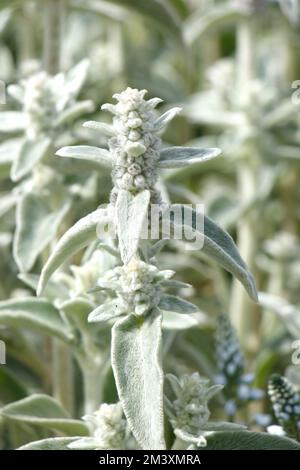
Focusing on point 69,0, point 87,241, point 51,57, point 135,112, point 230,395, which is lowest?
point 230,395

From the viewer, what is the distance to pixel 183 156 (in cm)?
127

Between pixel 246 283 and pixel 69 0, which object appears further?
pixel 69 0

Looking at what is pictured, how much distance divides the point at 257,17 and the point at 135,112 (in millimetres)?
1101

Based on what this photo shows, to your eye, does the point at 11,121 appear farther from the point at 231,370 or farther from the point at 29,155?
the point at 231,370

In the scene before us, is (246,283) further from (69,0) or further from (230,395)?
(69,0)

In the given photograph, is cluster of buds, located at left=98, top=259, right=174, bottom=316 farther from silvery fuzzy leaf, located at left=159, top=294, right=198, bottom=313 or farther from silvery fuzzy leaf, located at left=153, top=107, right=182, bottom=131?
silvery fuzzy leaf, located at left=153, top=107, right=182, bottom=131

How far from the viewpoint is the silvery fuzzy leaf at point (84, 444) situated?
4.13ft

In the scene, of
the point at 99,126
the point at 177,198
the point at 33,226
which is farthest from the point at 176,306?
the point at 177,198

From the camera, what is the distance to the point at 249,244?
2131 millimetres

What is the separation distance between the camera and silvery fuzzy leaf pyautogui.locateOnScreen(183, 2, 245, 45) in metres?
2.20

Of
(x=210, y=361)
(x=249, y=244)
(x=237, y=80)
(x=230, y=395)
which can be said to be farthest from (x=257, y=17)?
(x=230, y=395)

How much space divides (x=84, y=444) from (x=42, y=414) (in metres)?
0.24

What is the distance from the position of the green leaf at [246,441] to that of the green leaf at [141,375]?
18 cm

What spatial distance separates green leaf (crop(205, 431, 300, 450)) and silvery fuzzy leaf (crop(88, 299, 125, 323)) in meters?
0.23
